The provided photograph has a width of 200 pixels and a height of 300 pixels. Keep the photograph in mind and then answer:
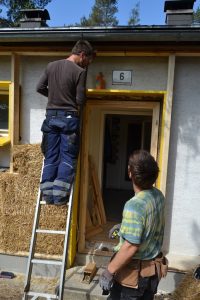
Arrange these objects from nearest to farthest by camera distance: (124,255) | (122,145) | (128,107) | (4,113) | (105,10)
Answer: (124,255) → (128,107) → (4,113) → (122,145) → (105,10)

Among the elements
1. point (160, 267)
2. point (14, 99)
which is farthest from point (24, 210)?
point (160, 267)

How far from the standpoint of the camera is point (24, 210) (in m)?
4.98

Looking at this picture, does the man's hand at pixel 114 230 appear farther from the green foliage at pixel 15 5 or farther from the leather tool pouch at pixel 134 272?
the green foliage at pixel 15 5

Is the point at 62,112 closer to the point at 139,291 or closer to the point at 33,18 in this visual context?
the point at 139,291

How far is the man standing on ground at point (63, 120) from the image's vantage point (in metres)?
3.67

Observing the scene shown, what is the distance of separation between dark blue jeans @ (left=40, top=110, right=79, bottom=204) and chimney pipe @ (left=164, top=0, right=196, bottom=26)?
8.36ft

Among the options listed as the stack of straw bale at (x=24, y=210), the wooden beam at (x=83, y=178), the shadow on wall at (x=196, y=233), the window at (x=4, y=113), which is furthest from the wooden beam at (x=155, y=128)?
the window at (x=4, y=113)

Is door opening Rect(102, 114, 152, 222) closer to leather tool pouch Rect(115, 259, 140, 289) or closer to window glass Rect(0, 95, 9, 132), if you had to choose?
window glass Rect(0, 95, 9, 132)

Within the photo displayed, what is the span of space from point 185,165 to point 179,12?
2374mm

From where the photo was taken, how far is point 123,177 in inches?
403

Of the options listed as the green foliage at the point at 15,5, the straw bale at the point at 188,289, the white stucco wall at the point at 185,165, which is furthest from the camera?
the green foliage at the point at 15,5

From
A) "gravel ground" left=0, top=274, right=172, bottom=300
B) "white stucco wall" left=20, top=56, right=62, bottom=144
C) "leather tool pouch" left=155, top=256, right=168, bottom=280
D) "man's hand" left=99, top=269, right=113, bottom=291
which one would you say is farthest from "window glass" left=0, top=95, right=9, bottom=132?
"leather tool pouch" left=155, top=256, right=168, bottom=280

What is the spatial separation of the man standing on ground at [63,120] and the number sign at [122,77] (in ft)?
2.98

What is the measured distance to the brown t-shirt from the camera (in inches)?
143
